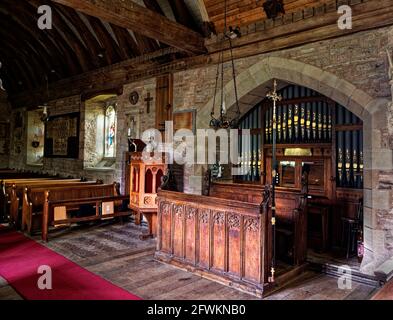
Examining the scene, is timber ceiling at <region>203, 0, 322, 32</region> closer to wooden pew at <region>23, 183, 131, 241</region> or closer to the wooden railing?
the wooden railing

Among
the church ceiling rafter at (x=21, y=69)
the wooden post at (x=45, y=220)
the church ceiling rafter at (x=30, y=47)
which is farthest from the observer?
the church ceiling rafter at (x=21, y=69)

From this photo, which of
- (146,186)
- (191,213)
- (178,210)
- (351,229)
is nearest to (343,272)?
(351,229)

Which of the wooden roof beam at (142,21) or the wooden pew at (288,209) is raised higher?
the wooden roof beam at (142,21)

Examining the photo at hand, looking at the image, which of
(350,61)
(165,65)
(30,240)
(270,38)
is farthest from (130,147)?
(350,61)

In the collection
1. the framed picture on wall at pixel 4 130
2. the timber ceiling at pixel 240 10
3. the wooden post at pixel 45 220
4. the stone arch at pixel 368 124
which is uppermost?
the timber ceiling at pixel 240 10

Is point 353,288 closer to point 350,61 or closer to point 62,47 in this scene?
point 350,61

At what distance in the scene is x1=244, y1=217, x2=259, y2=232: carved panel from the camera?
328cm

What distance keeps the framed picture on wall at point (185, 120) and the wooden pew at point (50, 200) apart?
6.31 feet

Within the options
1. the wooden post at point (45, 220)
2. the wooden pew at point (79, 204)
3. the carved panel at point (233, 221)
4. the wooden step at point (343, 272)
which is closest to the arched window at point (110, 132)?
the wooden pew at point (79, 204)

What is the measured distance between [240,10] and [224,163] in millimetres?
2640

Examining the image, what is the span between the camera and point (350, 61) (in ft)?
13.4

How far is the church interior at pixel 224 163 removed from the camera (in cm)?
348

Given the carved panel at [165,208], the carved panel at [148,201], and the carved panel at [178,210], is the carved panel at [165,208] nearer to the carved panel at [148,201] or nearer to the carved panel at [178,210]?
the carved panel at [178,210]

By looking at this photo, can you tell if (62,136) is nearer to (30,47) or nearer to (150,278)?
(30,47)
